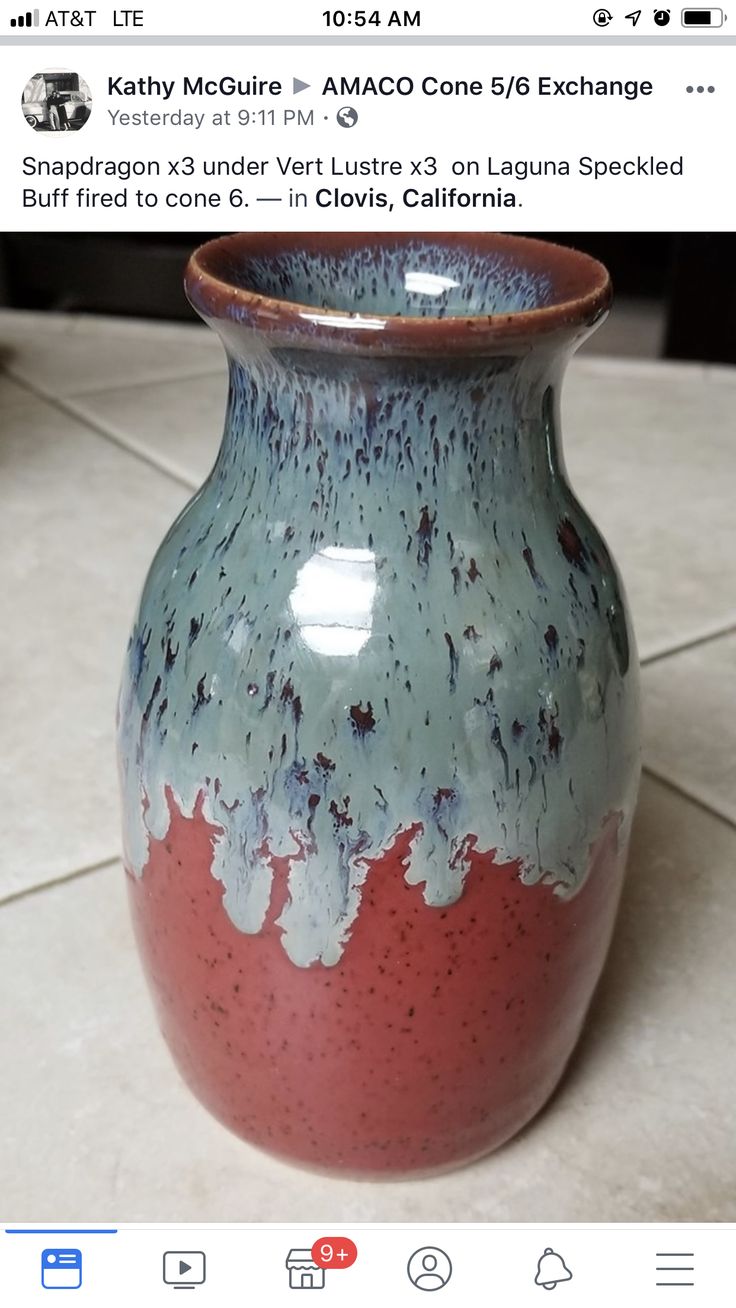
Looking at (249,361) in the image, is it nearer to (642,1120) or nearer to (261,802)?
(261,802)

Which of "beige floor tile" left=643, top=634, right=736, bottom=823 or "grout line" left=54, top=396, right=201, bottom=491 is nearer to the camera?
"beige floor tile" left=643, top=634, right=736, bottom=823

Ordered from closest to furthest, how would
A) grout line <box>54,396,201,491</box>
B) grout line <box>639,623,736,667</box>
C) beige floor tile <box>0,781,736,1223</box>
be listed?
1. beige floor tile <box>0,781,736,1223</box>
2. grout line <box>639,623,736,667</box>
3. grout line <box>54,396,201,491</box>

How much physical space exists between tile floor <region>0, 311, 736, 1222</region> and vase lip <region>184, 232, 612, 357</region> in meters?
0.25

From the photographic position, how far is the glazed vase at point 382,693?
31cm
